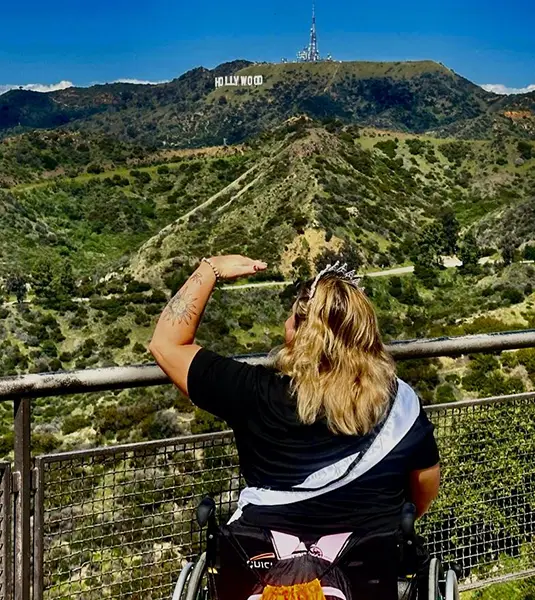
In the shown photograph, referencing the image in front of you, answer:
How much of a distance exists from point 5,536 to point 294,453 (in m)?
0.92

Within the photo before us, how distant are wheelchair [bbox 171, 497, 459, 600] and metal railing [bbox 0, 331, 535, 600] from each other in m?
0.55

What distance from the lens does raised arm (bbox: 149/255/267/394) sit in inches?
82.1

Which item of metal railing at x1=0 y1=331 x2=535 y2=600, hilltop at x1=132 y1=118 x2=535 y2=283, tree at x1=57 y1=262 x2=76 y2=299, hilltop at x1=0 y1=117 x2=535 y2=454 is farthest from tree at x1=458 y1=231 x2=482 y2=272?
metal railing at x1=0 y1=331 x2=535 y2=600

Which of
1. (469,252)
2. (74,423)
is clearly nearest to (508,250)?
(469,252)

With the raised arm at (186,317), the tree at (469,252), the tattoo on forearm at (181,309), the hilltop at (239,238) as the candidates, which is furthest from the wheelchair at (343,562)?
the tree at (469,252)

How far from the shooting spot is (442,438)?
2914mm

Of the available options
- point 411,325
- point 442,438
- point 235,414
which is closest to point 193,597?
point 235,414

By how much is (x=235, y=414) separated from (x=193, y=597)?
1.56 feet

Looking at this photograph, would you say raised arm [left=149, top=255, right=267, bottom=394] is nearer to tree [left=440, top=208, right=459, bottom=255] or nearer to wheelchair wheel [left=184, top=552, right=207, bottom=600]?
wheelchair wheel [left=184, top=552, right=207, bottom=600]

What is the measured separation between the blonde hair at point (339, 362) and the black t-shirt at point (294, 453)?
0.04 metres

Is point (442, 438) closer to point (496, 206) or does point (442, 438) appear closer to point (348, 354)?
point (348, 354)

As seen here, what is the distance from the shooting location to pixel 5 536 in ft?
7.41

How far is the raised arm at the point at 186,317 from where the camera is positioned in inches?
82.1

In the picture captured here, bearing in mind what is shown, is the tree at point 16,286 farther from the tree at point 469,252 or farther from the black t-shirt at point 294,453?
the black t-shirt at point 294,453
